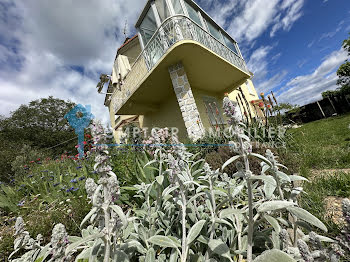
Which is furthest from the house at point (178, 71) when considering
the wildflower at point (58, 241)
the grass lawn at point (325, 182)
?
the wildflower at point (58, 241)

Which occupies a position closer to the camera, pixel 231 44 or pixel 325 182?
pixel 325 182

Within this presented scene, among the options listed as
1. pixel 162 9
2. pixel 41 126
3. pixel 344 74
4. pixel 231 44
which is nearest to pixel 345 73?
pixel 344 74

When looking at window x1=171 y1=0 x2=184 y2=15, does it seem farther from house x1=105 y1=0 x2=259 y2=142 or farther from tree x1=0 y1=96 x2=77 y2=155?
tree x1=0 y1=96 x2=77 y2=155

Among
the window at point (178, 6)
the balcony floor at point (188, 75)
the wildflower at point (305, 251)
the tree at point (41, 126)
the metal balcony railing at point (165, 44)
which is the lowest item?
the wildflower at point (305, 251)

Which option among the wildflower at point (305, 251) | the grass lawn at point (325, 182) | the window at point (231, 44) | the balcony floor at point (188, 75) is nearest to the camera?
the wildflower at point (305, 251)

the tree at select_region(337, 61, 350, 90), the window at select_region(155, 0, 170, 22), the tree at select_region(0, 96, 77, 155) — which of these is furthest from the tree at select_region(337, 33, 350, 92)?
the tree at select_region(0, 96, 77, 155)

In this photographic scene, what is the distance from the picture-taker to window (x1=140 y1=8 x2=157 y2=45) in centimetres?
607

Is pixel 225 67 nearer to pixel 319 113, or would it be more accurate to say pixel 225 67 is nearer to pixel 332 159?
pixel 332 159

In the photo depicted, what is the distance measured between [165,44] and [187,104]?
2.09m

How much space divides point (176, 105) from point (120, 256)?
273 inches

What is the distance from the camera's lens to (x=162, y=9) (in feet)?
18.1

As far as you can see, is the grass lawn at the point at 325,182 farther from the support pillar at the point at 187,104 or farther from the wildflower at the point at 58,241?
the support pillar at the point at 187,104

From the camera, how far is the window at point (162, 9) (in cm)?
539

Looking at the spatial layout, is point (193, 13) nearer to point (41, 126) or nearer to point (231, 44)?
point (231, 44)
